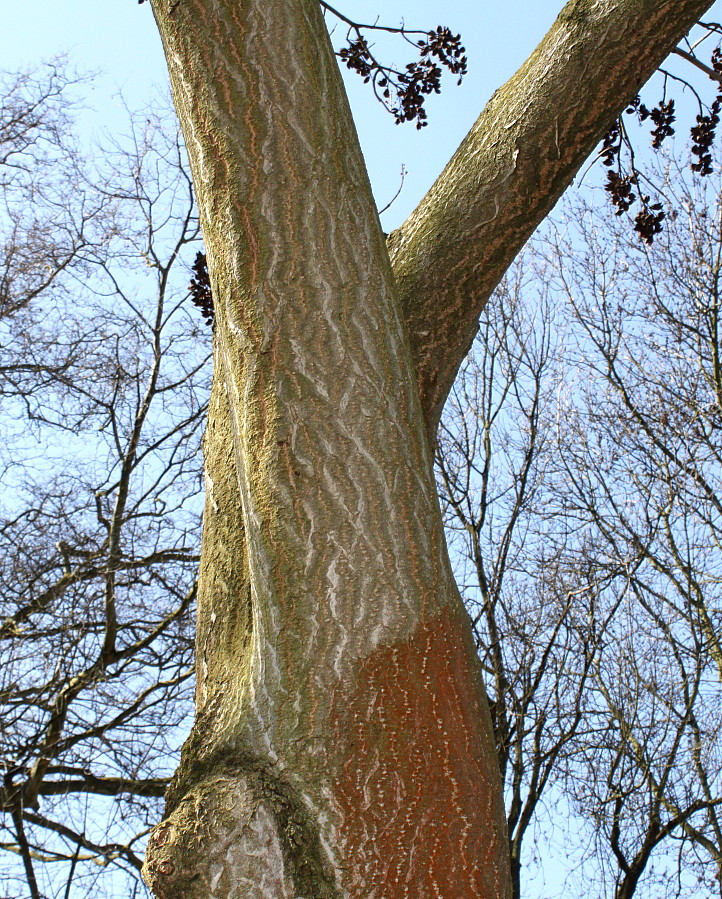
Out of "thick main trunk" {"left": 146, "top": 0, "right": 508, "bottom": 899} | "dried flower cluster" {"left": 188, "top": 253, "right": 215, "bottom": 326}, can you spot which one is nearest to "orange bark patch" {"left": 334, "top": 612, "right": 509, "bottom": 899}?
"thick main trunk" {"left": 146, "top": 0, "right": 508, "bottom": 899}

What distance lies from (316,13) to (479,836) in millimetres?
2068

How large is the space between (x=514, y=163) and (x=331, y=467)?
1.11 meters

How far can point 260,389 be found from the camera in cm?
185

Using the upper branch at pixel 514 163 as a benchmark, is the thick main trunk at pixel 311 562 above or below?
below

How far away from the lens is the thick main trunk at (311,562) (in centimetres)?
158

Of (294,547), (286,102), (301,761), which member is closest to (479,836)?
(301,761)

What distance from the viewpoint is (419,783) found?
157cm

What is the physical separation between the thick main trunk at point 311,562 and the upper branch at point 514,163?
14.7 inches

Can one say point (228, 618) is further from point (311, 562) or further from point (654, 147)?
point (654, 147)

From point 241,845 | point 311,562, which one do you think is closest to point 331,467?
point 311,562

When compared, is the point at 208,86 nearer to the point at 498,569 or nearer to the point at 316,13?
the point at 316,13

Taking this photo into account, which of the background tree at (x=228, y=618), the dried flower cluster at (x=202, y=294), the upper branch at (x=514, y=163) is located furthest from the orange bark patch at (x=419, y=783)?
the dried flower cluster at (x=202, y=294)

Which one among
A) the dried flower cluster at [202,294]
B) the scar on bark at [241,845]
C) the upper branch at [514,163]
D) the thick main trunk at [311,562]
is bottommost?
the scar on bark at [241,845]

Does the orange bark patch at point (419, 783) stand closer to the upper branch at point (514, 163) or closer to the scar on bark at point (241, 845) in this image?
the scar on bark at point (241, 845)
